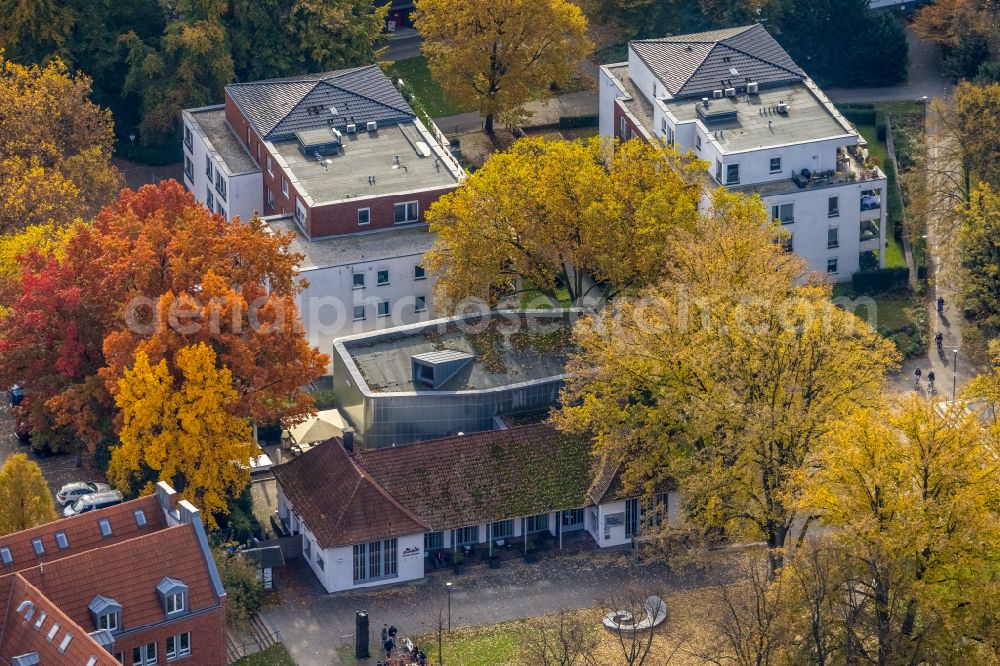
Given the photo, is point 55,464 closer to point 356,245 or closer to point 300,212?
point 300,212

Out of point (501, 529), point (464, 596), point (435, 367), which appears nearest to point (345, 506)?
point (464, 596)

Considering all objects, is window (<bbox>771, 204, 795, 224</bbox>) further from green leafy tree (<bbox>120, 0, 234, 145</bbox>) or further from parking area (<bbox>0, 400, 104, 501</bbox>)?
parking area (<bbox>0, 400, 104, 501</bbox>)

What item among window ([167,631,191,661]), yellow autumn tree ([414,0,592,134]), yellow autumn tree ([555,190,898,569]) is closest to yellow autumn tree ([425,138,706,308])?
yellow autumn tree ([555,190,898,569])

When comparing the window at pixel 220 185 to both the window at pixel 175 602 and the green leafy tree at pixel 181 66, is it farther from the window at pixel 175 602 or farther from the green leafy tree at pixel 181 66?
the window at pixel 175 602

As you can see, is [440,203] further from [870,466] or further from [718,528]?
[870,466]

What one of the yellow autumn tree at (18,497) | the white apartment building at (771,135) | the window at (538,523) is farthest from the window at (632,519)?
the yellow autumn tree at (18,497)
